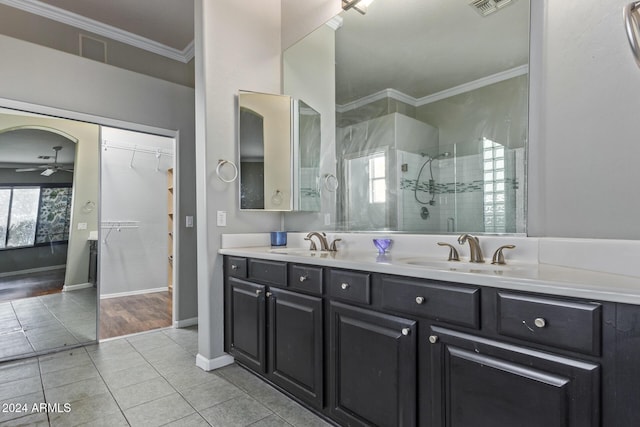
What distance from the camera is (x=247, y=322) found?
7.30ft

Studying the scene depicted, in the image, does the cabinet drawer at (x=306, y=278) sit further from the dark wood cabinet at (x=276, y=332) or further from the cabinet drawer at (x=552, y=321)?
the cabinet drawer at (x=552, y=321)

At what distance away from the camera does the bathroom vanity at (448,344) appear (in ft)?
2.86

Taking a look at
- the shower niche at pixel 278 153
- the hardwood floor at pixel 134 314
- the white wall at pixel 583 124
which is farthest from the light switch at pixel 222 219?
the white wall at pixel 583 124

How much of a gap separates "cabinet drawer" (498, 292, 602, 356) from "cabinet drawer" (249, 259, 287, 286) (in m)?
1.19

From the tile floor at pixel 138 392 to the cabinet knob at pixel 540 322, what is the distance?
1.28 meters

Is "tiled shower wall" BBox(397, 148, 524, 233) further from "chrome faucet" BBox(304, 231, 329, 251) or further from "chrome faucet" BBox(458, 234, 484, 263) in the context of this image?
"chrome faucet" BBox(304, 231, 329, 251)

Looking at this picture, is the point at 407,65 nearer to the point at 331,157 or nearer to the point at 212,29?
the point at 331,157

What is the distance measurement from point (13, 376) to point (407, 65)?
11.4 ft

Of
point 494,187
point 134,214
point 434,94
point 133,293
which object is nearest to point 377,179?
point 434,94

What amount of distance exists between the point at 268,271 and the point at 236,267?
0.40 metres

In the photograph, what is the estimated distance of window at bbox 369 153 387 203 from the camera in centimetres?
223

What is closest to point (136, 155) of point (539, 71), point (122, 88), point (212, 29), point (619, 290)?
point (122, 88)

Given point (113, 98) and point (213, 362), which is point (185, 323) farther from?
point (113, 98)

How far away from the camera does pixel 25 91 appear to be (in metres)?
2.66
